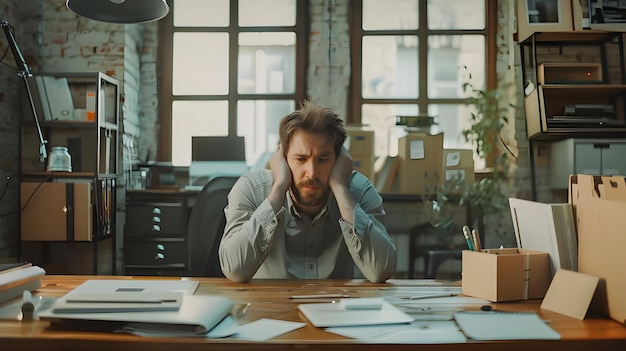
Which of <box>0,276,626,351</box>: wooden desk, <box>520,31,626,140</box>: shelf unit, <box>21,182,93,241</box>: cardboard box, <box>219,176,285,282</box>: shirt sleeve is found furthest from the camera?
<box>520,31,626,140</box>: shelf unit

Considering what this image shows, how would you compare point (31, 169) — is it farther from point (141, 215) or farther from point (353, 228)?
point (353, 228)

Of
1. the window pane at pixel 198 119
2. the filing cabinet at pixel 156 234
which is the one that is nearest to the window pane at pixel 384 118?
the window pane at pixel 198 119

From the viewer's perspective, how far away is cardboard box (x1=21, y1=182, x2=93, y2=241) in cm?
377

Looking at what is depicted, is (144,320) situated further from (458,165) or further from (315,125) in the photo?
(458,165)

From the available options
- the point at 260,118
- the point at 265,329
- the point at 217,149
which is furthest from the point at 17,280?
the point at 260,118

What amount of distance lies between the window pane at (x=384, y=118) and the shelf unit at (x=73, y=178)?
1.93m

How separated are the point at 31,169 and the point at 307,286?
3179 millimetres

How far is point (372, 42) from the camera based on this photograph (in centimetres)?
461

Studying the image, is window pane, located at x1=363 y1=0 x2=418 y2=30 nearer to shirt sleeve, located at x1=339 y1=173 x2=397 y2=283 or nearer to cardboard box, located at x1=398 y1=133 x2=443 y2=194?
cardboard box, located at x1=398 y1=133 x2=443 y2=194

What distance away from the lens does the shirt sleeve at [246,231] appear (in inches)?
68.4

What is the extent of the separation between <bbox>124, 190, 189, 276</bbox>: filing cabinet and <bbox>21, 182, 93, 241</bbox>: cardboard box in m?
0.30

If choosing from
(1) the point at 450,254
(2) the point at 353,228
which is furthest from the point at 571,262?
(1) the point at 450,254

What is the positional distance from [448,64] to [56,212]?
3121 millimetres

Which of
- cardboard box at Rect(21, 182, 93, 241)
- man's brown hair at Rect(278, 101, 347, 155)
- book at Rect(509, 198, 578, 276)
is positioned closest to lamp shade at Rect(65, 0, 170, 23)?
man's brown hair at Rect(278, 101, 347, 155)
